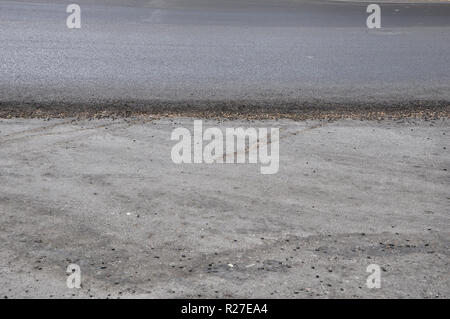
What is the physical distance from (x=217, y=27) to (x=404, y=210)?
25.6 ft

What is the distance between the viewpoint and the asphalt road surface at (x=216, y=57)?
8.36m

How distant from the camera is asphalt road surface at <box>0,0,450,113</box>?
8359mm

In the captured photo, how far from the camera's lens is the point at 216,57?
10.3m

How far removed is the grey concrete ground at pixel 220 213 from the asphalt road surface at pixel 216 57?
104 cm

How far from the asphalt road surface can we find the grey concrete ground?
1.04 metres

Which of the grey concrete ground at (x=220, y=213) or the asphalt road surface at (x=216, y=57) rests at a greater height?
the asphalt road surface at (x=216, y=57)

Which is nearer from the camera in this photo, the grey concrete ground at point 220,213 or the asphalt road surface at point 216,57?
the grey concrete ground at point 220,213

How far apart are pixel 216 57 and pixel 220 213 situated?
537cm

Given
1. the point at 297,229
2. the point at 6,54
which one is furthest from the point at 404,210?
the point at 6,54

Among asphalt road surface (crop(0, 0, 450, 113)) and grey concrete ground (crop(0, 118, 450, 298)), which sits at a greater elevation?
asphalt road surface (crop(0, 0, 450, 113))

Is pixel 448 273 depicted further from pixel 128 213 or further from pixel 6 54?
pixel 6 54

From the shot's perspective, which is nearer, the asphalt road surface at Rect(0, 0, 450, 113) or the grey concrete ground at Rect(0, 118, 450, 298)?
the grey concrete ground at Rect(0, 118, 450, 298)

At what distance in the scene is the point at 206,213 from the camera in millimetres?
5285
